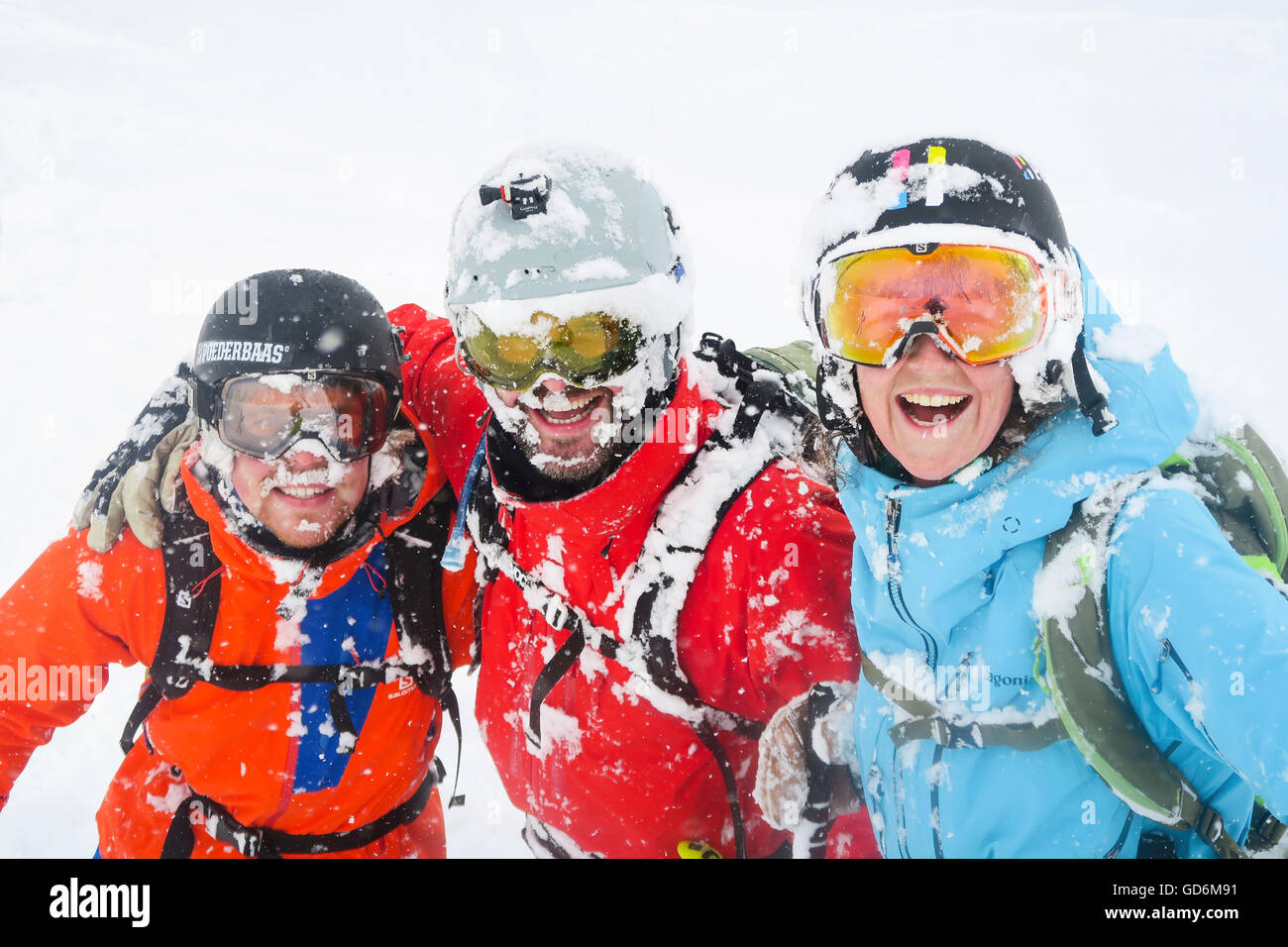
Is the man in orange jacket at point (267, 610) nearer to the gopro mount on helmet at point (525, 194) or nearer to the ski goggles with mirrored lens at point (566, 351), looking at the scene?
the ski goggles with mirrored lens at point (566, 351)

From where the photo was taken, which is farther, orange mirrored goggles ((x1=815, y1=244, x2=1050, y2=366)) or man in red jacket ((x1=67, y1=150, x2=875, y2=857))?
man in red jacket ((x1=67, y1=150, x2=875, y2=857))

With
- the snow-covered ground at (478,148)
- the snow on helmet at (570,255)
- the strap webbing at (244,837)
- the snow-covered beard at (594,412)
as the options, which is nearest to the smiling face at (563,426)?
the snow-covered beard at (594,412)

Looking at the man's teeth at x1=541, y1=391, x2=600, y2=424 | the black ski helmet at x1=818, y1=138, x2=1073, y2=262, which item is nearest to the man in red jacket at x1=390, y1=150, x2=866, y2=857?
the man's teeth at x1=541, y1=391, x2=600, y2=424

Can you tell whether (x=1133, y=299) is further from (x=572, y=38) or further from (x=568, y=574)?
(x=572, y=38)

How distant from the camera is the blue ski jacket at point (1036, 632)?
1.58 meters

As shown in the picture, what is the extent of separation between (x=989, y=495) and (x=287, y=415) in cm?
252

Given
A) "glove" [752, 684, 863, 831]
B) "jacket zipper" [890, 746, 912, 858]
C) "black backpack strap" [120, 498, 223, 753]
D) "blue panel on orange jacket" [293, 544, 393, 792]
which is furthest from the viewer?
"blue panel on orange jacket" [293, 544, 393, 792]

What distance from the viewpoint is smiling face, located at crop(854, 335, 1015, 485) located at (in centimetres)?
211

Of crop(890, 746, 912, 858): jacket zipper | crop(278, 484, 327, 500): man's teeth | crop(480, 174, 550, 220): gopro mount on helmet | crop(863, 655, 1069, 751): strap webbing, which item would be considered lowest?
crop(890, 746, 912, 858): jacket zipper

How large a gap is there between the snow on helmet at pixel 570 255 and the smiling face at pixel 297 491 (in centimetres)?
72

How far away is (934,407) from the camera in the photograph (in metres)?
2.27

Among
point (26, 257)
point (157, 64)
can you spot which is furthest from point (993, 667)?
point (157, 64)

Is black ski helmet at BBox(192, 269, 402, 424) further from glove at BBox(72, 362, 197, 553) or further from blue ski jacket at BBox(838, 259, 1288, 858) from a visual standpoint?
blue ski jacket at BBox(838, 259, 1288, 858)

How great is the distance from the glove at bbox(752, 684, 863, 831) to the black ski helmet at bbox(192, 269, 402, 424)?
76.3 inches
